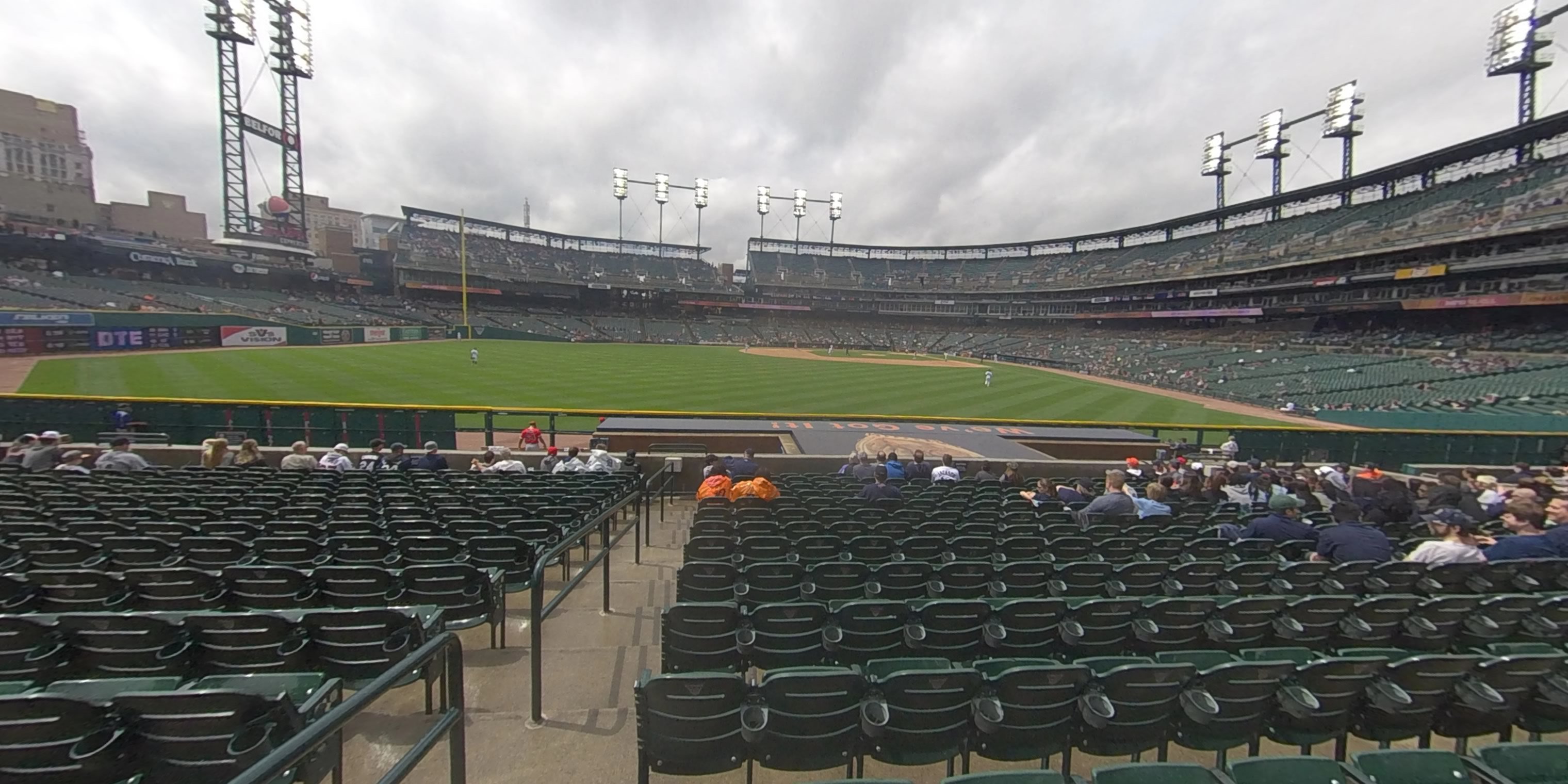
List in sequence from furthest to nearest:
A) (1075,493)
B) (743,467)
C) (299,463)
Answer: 1. (743,467)
2. (299,463)
3. (1075,493)

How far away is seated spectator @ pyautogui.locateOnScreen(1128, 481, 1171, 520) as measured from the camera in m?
8.44

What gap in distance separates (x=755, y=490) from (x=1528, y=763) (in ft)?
22.4

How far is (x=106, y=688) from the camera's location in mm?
2713

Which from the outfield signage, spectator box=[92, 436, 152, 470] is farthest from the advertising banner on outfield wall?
spectator box=[92, 436, 152, 470]

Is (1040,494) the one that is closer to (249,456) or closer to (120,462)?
(249,456)

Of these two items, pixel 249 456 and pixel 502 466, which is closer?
pixel 502 466

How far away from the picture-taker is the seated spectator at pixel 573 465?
1029 centimetres

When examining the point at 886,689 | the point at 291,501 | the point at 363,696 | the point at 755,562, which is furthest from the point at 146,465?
the point at 886,689

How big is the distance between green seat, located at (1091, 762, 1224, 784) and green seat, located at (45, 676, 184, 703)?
4034 millimetres

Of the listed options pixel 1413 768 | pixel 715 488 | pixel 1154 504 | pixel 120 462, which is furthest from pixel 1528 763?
pixel 120 462

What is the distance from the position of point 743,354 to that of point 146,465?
48.9 metres

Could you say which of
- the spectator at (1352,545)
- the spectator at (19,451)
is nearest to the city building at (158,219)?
the spectator at (19,451)

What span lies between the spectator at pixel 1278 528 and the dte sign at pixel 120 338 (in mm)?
52734

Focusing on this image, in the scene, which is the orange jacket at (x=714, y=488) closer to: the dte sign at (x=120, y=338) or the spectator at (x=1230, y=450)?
the spectator at (x=1230, y=450)
